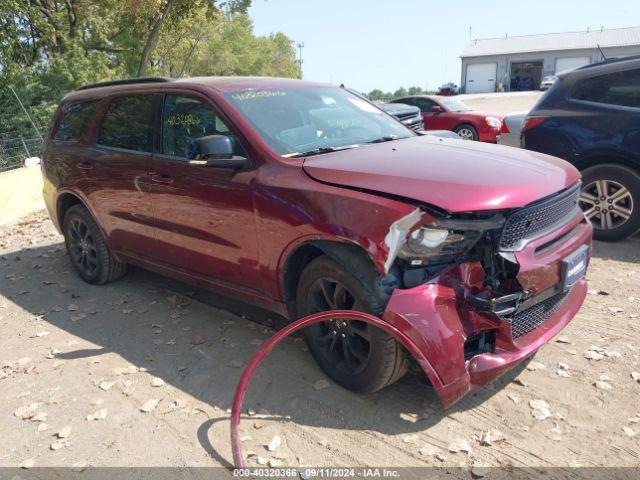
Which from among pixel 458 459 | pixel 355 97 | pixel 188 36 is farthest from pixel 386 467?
pixel 188 36

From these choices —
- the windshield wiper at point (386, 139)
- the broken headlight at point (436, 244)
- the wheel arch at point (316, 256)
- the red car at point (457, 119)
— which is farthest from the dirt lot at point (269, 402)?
the red car at point (457, 119)

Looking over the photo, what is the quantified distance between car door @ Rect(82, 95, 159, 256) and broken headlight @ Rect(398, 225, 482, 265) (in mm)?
2524

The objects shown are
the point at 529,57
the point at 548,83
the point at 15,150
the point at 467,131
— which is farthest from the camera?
the point at 529,57

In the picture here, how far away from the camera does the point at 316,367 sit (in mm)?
3621

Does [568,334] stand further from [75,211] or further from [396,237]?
[75,211]

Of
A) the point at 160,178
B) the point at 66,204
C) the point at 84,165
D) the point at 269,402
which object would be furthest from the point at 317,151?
the point at 66,204

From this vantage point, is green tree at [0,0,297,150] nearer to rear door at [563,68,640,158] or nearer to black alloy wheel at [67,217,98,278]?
black alloy wheel at [67,217,98,278]

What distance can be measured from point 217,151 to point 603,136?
425cm

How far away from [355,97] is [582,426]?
3165mm

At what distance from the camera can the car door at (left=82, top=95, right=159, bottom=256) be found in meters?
4.45

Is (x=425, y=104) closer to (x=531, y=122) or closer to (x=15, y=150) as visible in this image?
(x=531, y=122)

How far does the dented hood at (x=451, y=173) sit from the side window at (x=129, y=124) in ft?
5.92

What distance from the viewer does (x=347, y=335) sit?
319 centimetres

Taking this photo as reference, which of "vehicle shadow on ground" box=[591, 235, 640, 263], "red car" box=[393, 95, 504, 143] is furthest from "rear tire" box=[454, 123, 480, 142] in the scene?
"vehicle shadow on ground" box=[591, 235, 640, 263]
